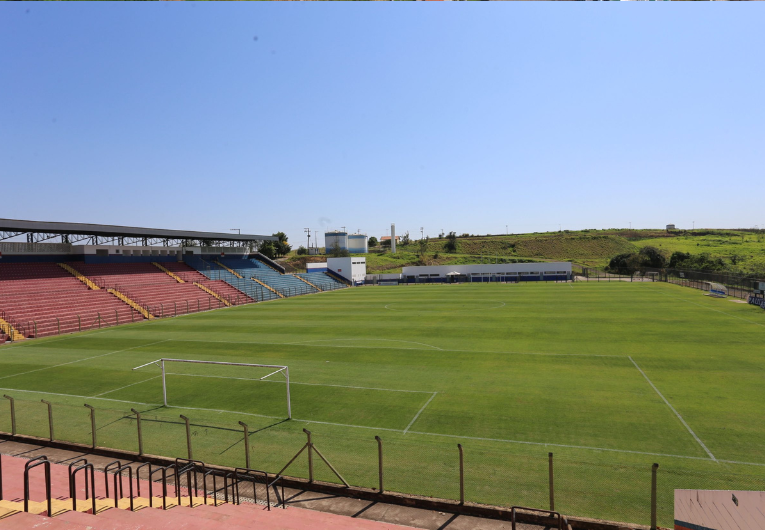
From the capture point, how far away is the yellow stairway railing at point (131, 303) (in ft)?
128

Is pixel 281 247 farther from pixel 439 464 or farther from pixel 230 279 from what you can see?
pixel 439 464

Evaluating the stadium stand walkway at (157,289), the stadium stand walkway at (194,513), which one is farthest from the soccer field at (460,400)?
the stadium stand walkway at (157,289)

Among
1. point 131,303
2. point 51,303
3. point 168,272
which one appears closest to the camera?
point 51,303

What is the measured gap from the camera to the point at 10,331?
3016 centimetres

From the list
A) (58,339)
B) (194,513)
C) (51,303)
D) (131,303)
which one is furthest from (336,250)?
(194,513)

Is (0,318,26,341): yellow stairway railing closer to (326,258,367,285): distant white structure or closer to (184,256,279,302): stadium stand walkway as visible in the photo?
(184,256,279,302): stadium stand walkway

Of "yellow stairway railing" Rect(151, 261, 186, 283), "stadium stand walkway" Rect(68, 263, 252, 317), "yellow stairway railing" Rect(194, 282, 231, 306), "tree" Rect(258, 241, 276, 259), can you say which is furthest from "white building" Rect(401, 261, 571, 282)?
"tree" Rect(258, 241, 276, 259)

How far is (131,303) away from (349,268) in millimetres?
40882

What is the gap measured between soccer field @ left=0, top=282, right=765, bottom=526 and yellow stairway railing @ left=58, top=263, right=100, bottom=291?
1420 centimetres

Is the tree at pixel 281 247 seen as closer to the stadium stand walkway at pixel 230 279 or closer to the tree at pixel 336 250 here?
the tree at pixel 336 250

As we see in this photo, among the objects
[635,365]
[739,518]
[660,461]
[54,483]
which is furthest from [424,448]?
[635,365]

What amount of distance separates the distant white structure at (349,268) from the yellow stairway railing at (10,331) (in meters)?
50.4

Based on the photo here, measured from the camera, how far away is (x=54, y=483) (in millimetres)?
9719

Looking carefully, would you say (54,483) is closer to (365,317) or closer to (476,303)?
(365,317)
